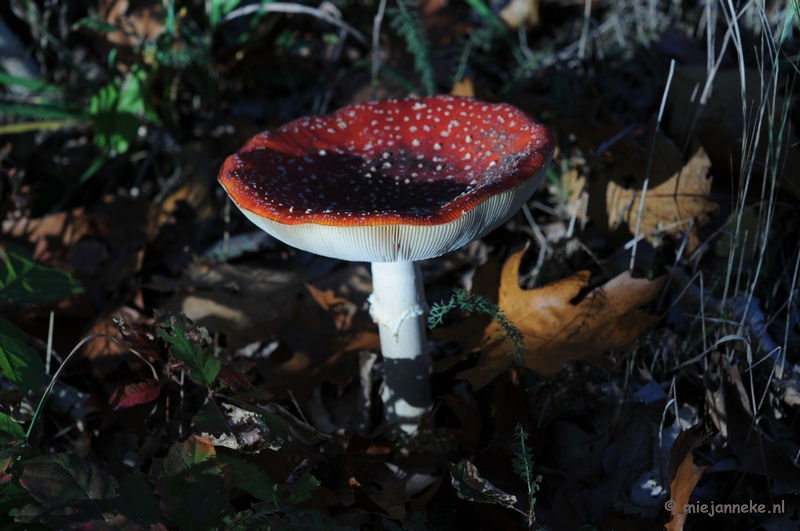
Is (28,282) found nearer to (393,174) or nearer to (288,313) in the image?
(288,313)

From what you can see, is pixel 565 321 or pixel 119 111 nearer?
pixel 565 321

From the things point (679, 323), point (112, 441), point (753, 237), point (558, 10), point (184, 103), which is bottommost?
point (112, 441)

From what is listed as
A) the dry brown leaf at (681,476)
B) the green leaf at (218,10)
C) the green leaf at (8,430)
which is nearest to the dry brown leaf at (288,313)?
the green leaf at (8,430)

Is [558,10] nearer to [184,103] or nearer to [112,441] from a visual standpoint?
[184,103]

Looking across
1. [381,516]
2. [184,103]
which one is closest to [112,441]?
[381,516]

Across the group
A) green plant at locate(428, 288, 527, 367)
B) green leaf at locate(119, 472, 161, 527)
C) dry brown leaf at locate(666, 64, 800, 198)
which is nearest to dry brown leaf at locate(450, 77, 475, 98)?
dry brown leaf at locate(666, 64, 800, 198)

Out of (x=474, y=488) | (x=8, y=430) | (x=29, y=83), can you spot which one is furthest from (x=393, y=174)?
(x=29, y=83)
